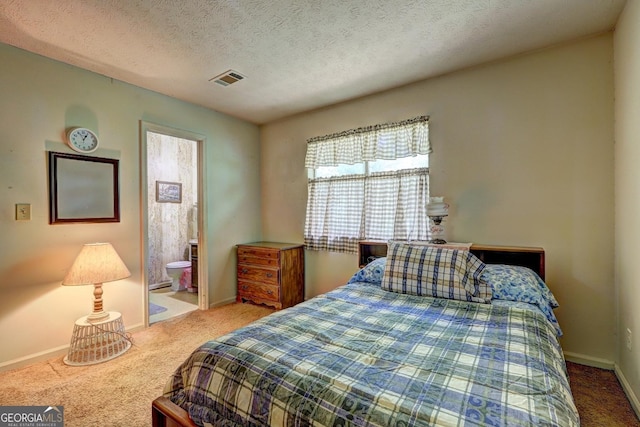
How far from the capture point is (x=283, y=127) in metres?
4.02

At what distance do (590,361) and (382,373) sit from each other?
88.0 inches

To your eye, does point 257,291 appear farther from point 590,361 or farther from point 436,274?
point 590,361

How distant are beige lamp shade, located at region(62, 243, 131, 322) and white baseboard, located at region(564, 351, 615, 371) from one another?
375 centimetres

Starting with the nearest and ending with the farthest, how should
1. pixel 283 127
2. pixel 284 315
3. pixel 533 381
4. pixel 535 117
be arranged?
pixel 533 381 → pixel 284 315 → pixel 535 117 → pixel 283 127

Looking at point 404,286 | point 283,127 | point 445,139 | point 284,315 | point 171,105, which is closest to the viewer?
point 284,315

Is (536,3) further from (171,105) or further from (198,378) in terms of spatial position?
(171,105)

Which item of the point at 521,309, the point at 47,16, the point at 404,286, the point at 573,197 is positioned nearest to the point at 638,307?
the point at 521,309

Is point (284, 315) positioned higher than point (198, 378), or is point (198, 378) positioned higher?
A: point (284, 315)

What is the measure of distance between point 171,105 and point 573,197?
394cm

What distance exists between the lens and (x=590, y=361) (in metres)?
2.22

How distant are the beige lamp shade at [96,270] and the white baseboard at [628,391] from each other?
3697 millimetres

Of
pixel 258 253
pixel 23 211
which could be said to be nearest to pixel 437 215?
pixel 258 253

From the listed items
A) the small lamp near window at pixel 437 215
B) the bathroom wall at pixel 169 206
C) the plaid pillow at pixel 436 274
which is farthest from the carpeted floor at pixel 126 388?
the bathroom wall at pixel 169 206

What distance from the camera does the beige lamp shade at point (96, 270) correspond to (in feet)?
7.63
